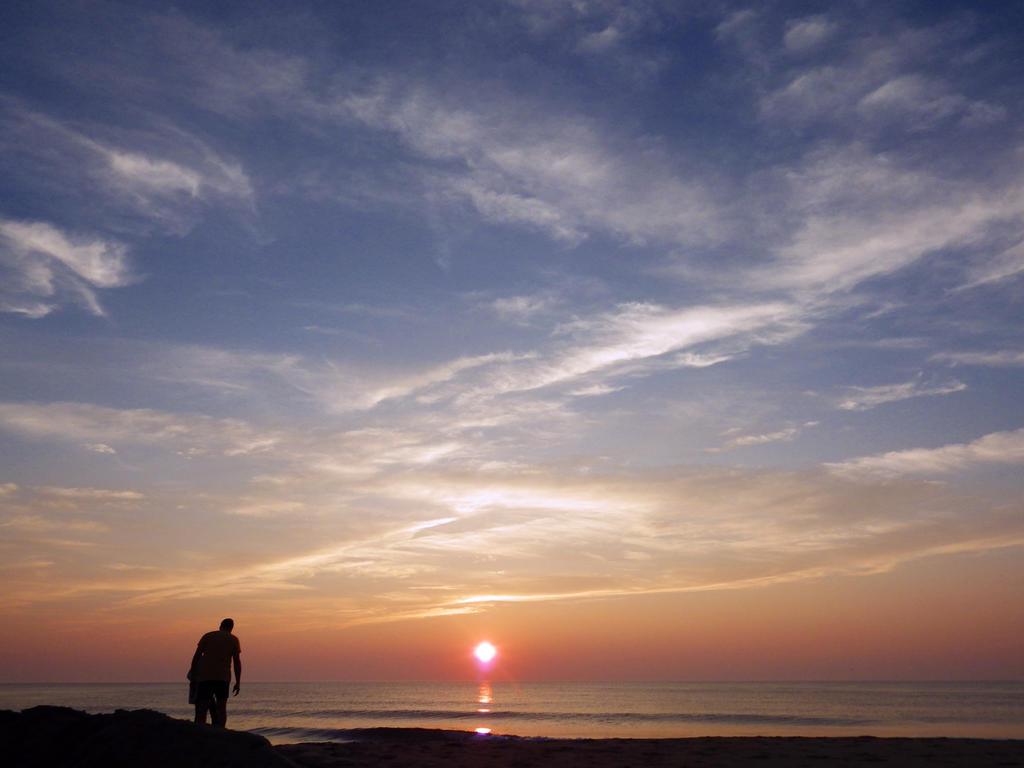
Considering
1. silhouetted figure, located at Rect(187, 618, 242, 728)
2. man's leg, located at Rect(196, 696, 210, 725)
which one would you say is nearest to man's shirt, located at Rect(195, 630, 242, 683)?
silhouetted figure, located at Rect(187, 618, 242, 728)

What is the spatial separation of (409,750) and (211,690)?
4.05m

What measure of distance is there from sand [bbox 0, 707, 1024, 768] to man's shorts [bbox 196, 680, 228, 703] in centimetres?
150

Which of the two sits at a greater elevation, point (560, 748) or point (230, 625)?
point (230, 625)

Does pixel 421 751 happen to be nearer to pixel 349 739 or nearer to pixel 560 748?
pixel 560 748

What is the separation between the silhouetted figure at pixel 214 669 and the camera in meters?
13.3

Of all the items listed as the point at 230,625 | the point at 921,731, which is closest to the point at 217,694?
the point at 230,625

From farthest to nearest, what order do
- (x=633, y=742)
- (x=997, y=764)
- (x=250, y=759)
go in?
1. (x=633, y=742)
2. (x=997, y=764)
3. (x=250, y=759)

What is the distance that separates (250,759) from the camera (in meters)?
9.52

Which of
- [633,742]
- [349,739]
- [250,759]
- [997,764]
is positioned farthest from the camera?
[349,739]

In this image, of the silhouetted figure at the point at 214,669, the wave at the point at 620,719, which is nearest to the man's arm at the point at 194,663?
the silhouetted figure at the point at 214,669

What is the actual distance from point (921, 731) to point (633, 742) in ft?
96.8

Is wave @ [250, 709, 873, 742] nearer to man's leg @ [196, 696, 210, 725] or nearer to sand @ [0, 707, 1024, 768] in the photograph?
sand @ [0, 707, 1024, 768]

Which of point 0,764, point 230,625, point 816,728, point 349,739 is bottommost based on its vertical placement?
point 816,728

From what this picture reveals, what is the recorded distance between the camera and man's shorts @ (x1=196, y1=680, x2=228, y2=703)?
13.2 m
